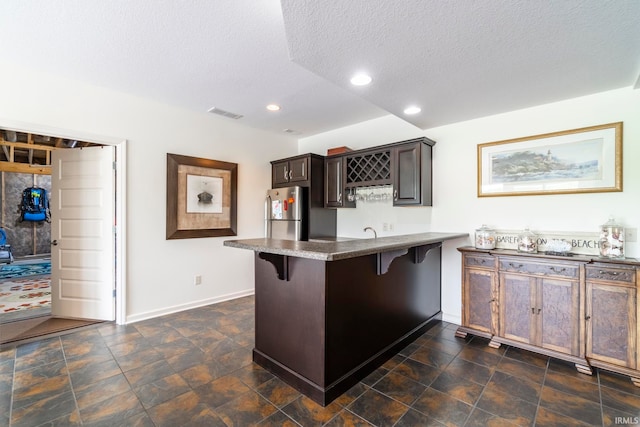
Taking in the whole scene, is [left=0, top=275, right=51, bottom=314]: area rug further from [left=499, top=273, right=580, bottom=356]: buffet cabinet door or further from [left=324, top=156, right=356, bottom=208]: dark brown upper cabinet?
[left=499, top=273, right=580, bottom=356]: buffet cabinet door

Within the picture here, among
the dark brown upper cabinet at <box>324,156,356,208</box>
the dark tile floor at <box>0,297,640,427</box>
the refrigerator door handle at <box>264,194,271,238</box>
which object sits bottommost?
the dark tile floor at <box>0,297,640,427</box>

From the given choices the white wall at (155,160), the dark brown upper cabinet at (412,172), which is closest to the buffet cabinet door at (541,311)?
the dark brown upper cabinet at (412,172)

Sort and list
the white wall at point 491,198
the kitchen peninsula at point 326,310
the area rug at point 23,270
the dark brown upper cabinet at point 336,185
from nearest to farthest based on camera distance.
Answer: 1. the kitchen peninsula at point 326,310
2. the white wall at point 491,198
3. the dark brown upper cabinet at point 336,185
4. the area rug at point 23,270

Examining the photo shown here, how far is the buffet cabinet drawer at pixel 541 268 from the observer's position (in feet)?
8.09

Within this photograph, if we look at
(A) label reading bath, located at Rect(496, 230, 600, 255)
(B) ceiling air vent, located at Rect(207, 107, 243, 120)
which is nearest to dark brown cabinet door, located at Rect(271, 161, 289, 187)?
(B) ceiling air vent, located at Rect(207, 107, 243, 120)

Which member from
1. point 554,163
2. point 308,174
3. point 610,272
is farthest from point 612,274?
point 308,174

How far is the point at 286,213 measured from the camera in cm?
430

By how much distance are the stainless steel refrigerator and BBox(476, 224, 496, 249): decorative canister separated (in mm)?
2269

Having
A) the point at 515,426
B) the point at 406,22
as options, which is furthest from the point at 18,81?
the point at 515,426

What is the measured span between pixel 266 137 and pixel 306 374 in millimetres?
3753

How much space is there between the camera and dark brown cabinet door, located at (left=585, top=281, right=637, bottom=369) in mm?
2221

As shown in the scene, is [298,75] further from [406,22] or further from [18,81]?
[18,81]

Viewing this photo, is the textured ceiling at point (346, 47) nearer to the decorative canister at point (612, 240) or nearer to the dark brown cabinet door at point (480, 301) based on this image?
the decorative canister at point (612, 240)

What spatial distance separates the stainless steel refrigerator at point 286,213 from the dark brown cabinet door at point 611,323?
3.17 metres
